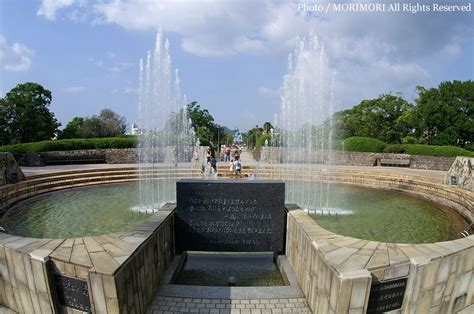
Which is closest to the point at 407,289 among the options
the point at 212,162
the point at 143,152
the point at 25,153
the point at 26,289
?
the point at 26,289

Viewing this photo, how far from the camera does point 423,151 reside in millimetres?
22359

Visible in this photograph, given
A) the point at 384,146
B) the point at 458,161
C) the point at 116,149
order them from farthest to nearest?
the point at 384,146 < the point at 116,149 < the point at 458,161

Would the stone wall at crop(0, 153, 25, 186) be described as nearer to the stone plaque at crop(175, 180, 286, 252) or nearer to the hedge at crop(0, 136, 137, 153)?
the hedge at crop(0, 136, 137, 153)

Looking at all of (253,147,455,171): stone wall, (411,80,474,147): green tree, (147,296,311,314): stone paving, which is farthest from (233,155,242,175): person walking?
(411,80,474,147): green tree

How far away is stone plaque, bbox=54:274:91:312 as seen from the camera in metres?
3.55

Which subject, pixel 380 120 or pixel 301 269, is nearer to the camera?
pixel 301 269

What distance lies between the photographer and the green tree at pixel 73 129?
4403 centimetres

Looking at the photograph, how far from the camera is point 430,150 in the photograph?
22016 millimetres

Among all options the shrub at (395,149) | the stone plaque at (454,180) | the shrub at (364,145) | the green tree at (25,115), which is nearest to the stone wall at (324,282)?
the stone plaque at (454,180)

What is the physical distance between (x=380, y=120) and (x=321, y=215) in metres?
35.8

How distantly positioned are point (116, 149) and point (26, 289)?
19385mm

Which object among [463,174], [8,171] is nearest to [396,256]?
[463,174]

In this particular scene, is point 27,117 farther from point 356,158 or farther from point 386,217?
point 386,217

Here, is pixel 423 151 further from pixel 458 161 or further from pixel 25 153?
pixel 25 153
